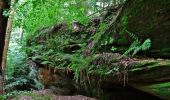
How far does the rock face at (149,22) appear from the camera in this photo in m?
7.19

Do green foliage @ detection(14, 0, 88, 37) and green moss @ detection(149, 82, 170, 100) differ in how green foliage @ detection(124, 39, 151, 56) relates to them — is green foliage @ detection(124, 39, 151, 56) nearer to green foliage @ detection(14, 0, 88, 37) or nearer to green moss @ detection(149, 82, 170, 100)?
green moss @ detection(149, 82, 170, 100)

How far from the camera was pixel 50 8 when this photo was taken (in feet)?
35.7

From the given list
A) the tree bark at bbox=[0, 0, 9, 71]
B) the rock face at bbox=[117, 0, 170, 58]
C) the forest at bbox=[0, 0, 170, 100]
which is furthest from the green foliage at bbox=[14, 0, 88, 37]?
the rock face at bbox=[117, 0, 170, 58]

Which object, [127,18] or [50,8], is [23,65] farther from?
[127,18]

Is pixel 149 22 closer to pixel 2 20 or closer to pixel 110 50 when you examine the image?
pixel 110 50

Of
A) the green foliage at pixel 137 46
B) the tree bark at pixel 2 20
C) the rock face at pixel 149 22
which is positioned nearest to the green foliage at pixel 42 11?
the tree bark at pixel 2 20

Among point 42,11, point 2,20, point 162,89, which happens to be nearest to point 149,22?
point 162,89

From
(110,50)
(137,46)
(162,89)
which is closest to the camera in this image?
(162,89)

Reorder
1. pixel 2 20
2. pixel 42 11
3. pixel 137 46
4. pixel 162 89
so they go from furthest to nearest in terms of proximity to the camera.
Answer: pixel 2 20, pixel 42 11, pixel 137 46, pixel 162 89

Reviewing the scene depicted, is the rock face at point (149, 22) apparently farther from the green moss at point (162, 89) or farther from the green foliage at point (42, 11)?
the green foliage at point (42, 11)

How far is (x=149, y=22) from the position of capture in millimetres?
7617

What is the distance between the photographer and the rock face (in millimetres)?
7188

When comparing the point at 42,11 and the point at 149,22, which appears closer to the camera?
the point at 149,22

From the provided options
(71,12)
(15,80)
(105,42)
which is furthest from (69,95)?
(15,80)
